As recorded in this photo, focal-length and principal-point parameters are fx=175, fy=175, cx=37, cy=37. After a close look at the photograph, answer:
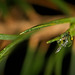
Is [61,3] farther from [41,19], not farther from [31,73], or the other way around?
[31,73]

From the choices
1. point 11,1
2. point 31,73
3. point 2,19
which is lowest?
point 31,73

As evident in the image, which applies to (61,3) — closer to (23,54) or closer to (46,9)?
(46,9)

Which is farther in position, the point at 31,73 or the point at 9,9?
the point at 9,9

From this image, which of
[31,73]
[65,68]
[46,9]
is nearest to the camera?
[31,73]

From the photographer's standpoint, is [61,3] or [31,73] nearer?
[31,73]

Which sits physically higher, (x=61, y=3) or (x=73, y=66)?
(x=61, y=3)

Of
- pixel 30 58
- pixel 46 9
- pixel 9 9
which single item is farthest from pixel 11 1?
pixel 30 58

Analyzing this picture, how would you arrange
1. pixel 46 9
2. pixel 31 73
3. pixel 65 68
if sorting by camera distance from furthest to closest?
1. pixel 46 9
2. pixel 65 68
3. pixel 31 73

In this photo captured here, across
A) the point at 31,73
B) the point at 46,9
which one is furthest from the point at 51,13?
the point at 31,73

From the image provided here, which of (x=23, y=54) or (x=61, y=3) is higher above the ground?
(x=61, y=3)
